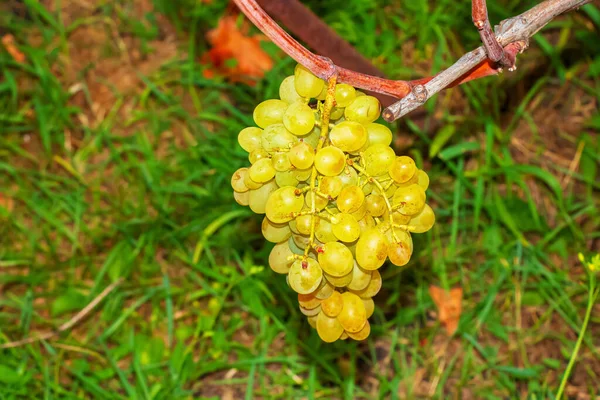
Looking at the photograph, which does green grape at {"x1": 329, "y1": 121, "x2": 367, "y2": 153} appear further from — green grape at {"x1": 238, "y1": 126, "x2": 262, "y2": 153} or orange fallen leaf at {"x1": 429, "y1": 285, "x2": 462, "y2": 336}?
orange fallen leaf at {"x1": 429, "y1": 285, "x2": 462, "y2": 336}

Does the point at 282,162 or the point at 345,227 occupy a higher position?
the point at 282,162

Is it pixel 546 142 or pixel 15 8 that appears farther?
pixel 15 8

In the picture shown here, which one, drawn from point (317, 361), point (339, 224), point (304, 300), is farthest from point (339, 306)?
point (317, 361)

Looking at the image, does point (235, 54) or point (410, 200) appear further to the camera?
point (235, 54)

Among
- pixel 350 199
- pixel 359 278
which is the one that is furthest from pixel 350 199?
pixel 359 278

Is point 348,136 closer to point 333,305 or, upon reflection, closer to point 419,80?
point 419,80

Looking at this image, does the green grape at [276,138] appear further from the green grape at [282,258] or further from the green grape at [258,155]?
the green grape at [282,258]

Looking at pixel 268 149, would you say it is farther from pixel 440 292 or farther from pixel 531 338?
pixel 531 338
